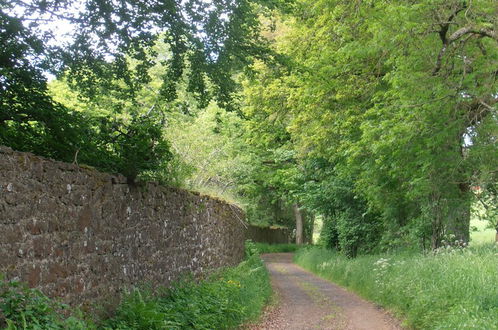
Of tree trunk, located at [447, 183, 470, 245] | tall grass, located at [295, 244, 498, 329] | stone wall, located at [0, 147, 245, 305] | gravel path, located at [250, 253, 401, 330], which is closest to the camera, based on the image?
stone wall, located at [0, 147, 245, 305]

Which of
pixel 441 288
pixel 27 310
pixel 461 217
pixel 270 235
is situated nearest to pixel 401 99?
pixel 441 288

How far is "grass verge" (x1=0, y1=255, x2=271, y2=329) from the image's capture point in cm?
482

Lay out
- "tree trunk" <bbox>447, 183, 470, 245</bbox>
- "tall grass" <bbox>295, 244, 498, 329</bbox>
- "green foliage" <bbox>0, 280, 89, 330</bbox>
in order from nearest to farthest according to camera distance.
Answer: "green foliage" <bbox>0, 280, 89, 330</bbox>, "tall grass" <bbox>295, 244, 498, 329</bbox>, "tree trunk" <bbox>447, 183, 470, 245</bbox>

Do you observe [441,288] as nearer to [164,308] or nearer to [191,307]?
[191,307]

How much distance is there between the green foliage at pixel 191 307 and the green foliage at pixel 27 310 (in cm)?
153

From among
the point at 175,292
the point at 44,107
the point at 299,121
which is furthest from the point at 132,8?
the point at 299,121

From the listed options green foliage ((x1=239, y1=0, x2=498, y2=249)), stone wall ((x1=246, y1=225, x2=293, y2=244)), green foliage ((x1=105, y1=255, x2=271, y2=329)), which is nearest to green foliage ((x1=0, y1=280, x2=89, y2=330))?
green foliage ((x1=105, y1=255, x2=271, y2=329))

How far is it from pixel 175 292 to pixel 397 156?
7.00 m

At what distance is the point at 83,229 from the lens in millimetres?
6594

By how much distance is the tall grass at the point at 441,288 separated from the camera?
8.61 metres

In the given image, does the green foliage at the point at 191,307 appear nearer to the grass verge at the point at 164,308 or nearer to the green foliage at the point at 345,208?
the grass verge at the point at 164,308

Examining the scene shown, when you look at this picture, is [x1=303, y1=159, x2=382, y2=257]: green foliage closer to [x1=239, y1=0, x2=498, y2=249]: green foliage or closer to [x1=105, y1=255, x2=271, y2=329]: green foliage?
[x1=239, y1=0, x2=498, y2=249]: green foliage

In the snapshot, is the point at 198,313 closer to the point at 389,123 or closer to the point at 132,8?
the point at 132,8

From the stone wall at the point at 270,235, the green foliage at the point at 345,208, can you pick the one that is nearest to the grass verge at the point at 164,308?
the green foliage at the point at 345,208
